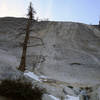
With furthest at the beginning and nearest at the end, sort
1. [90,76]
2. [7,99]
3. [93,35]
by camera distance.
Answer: [93,35] < [90,76] < [7,99]

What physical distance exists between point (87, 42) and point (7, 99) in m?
17.8

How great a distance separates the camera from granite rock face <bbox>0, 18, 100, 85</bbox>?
16.0m

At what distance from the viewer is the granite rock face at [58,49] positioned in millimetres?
16031

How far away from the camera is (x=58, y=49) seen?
19.3 metres

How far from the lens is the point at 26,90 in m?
4.54

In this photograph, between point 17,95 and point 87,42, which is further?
point 87,42

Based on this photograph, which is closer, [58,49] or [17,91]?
[17,91]

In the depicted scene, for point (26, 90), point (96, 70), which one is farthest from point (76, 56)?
point (26, 90)

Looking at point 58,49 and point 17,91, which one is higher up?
point 17,91

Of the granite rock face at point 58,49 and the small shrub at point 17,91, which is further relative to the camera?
the granite rock face at point 58,49

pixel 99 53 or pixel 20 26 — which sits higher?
pixel 20 26

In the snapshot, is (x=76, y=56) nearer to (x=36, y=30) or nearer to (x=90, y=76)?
(x=90, y=76)

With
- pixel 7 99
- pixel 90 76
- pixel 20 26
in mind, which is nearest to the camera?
pixel 7 99

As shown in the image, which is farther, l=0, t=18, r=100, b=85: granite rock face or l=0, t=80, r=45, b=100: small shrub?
l=0, t=18, r=100, b=85: granite rock face
